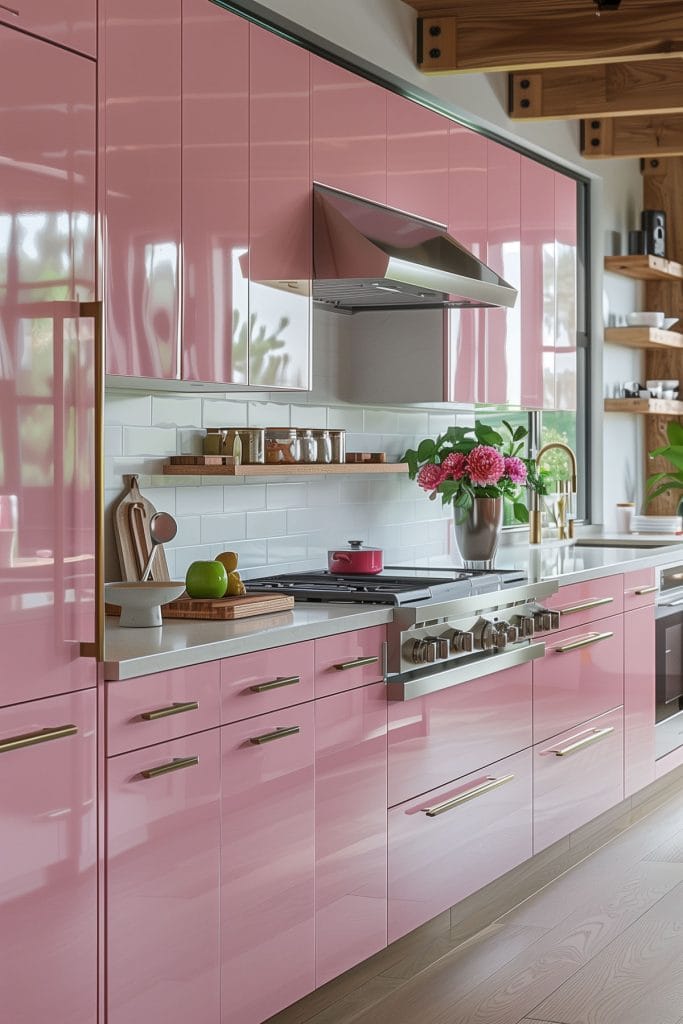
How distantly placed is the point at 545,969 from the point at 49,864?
175 cm

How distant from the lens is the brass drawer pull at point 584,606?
4.55 metres

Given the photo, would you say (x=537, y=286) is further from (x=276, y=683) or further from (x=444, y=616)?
(x=276, y=683)

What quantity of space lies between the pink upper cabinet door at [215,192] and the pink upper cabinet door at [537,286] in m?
1.94

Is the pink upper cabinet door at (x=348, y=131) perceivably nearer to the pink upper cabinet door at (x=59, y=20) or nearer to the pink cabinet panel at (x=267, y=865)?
the pink upper cabinet door at (x=59, y=20)

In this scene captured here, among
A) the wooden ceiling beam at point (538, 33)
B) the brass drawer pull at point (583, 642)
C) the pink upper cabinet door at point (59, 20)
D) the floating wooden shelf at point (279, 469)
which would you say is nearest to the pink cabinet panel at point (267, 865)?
the floating wooden shelf at point (279, 469)

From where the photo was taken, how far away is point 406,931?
3561 millimetres

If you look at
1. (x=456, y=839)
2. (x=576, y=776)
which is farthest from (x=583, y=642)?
(x=456, y=839)

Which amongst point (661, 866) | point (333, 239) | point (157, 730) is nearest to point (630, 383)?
point (661, 866)

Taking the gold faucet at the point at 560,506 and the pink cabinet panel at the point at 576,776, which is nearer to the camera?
the pink cabinet panel at the point at 576,776

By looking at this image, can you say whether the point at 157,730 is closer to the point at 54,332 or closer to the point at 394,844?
the point at 54,332

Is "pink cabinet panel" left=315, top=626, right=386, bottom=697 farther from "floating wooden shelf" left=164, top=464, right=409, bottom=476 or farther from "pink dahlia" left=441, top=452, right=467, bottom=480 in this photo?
"pink dahlia" left=441, top=452, right=467, bottom=480

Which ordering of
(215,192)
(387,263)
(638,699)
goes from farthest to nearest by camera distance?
(638,699), (387,263), (215,192)

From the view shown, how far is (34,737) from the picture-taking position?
2367 millimetres

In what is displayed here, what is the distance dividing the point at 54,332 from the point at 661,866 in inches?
122
